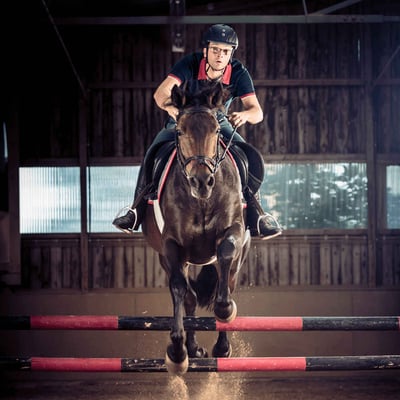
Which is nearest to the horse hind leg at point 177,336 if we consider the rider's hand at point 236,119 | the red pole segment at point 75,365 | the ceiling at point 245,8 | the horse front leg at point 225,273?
the horse front leg at point 225,273

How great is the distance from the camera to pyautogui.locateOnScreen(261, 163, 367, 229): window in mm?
8719

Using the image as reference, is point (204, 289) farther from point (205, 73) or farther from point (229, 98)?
point (205, 73)

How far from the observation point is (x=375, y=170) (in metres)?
8.72

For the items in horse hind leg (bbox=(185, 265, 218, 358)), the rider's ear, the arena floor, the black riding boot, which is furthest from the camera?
the arena floor

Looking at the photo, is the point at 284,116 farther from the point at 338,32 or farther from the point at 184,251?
the point at 184,251

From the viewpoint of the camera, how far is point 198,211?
370 centimetres

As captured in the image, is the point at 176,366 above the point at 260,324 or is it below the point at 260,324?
below

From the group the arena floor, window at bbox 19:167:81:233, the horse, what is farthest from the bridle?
window at bbox 19:167:81:233

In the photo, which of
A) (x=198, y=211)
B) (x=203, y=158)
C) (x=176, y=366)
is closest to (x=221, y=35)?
(x=203, y=158)

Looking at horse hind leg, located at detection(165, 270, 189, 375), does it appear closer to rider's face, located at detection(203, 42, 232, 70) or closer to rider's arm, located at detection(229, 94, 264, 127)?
rider's arm, located at detection(229, 94, 264, 127)

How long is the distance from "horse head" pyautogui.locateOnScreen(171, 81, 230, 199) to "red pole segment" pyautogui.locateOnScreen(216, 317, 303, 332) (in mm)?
895

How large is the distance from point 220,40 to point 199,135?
2.51 feet

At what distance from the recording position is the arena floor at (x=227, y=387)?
309 inches

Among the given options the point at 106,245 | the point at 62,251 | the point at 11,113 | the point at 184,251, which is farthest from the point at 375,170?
the point at 184,251
